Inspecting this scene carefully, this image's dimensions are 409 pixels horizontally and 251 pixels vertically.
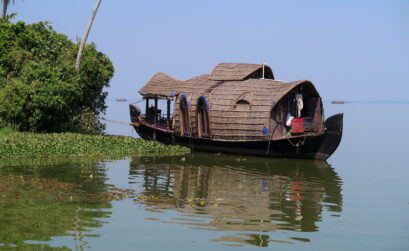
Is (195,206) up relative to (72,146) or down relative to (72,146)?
down

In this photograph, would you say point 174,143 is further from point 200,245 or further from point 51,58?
point 200,245

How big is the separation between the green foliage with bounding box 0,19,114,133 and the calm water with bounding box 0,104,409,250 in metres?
5.33

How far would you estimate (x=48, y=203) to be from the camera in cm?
1221

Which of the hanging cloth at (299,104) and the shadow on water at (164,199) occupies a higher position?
the hanging cloth at (299,104)

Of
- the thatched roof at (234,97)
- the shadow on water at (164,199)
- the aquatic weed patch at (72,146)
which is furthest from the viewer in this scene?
the thatched roof at (234,97)

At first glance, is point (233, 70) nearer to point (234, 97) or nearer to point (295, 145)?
point (234, 97)

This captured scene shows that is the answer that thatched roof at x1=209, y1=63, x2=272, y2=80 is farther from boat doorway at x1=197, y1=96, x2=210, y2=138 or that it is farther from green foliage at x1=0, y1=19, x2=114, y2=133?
green foliage at x1=0, y1=19, x2=114, y2=133

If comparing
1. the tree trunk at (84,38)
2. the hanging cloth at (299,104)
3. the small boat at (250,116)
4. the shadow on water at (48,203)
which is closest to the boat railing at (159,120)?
the small boat at (250,116)

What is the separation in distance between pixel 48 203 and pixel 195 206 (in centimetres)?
293

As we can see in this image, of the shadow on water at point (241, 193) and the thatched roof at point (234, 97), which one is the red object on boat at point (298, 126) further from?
the shadow on water at point (241, 193)

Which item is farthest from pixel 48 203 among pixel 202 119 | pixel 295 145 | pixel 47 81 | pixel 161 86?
pixel 161 86

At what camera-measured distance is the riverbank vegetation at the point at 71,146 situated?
19453 mm

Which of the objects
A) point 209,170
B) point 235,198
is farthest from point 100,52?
point 235,198

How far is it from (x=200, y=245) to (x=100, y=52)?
2142 centimetres
